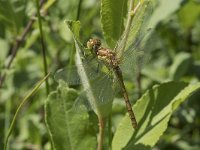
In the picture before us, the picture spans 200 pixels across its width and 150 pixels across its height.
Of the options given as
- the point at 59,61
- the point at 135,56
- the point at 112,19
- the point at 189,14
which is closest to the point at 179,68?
the point at 189,14

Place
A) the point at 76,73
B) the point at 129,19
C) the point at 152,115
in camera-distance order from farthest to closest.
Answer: the point at 76,73 → the point at 152,115 → the point at 129,19

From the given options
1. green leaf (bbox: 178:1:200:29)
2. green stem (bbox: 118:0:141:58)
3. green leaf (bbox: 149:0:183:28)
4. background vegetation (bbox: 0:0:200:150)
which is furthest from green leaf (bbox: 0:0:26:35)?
green leaf (bbox: 178:1:200:29)

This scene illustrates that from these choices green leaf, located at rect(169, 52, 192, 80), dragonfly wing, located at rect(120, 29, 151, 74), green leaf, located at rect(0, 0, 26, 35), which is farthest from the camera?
green leaf, located at rect(169, 52, 192, 80)

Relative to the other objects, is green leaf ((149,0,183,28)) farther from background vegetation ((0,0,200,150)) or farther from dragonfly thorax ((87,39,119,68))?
dragonfly thorax ((87,39,119,68))

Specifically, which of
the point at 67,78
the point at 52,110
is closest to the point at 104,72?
the point at 67,78

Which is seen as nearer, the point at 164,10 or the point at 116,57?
the point at 116,57

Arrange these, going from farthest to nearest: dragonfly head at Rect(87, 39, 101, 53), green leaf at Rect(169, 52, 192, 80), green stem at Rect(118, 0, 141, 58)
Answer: green leaf at Rect(169, 52, 192, 80) < dragonfly head at Rect(87, 39, 101, 53) < green stem at Rect(118, 0, 141, 58)

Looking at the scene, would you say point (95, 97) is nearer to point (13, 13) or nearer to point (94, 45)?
A: point (94, 45)
